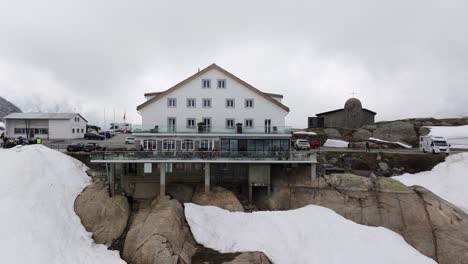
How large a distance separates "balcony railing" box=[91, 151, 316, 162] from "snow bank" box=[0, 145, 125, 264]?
441cm

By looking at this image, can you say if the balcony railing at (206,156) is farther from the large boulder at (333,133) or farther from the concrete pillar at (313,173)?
the large boulder at (333,133)

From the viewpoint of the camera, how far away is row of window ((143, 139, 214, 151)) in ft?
99.3

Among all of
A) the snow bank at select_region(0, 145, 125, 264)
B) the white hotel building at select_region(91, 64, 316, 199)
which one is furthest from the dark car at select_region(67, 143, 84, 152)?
the white hotel building at select_region(91, 64, 316, 199)

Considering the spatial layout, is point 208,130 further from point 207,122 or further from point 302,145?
point 302,145

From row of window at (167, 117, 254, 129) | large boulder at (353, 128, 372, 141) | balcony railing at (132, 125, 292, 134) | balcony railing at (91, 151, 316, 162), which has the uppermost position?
row of window at (167, 117, 254, 129)

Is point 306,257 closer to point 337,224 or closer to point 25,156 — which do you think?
point 337,224

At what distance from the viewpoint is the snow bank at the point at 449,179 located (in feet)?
97.0

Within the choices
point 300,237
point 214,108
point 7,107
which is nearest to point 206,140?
point 214,108

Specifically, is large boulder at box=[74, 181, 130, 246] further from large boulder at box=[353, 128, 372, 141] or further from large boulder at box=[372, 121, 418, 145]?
large boulder at box=[372, 121, 418, 145]

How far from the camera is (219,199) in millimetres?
27078

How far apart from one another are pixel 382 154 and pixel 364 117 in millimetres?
33470

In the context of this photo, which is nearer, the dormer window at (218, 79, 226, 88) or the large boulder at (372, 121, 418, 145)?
the dormer window at (218, 79, 226, 88)

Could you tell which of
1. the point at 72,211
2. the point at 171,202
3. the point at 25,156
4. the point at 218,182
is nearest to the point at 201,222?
the point at 171,202

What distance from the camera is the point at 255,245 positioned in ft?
70.1
